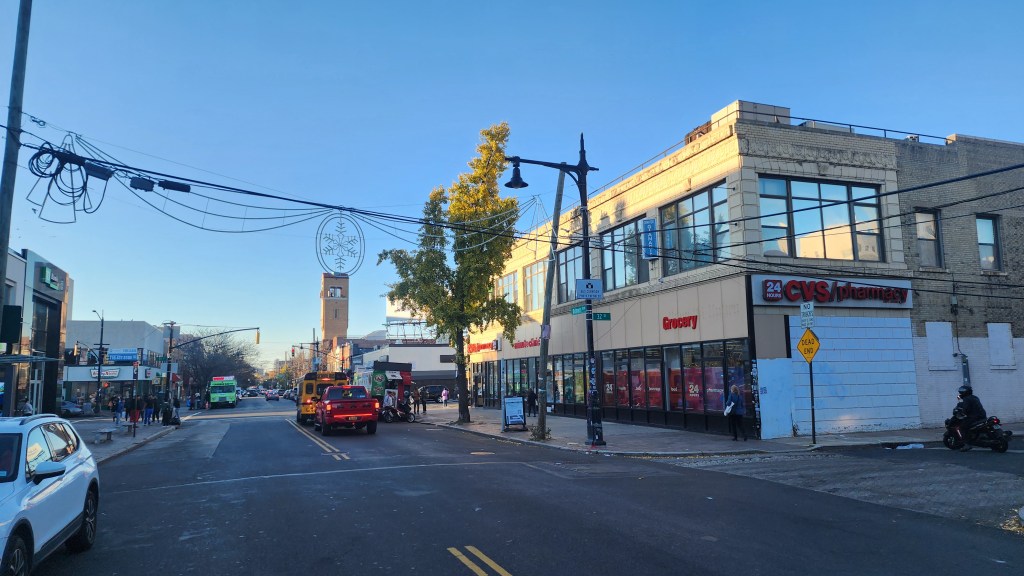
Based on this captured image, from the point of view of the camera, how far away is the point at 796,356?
20.1 meters

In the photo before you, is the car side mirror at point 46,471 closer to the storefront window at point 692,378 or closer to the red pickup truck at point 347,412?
the red pickup truck at point 347,412

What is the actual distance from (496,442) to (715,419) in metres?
7.21

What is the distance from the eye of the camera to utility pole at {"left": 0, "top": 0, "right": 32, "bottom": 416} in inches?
414

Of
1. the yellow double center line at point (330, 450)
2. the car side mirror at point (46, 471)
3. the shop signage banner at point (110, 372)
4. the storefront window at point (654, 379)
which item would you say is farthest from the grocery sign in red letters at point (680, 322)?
the shop signage banner at point (110, 372)

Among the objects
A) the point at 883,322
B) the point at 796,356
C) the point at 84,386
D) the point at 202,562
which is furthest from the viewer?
the point at 84,386

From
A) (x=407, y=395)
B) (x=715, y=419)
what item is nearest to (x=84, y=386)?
(x=407, y=395)

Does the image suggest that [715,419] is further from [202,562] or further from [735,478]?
[202,562]

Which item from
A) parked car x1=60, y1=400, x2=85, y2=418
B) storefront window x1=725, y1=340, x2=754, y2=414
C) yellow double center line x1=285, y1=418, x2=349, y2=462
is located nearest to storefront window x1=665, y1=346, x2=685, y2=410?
storefront window x1=725, y1=340, x2=754, y2=414

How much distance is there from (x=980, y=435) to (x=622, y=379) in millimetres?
13221

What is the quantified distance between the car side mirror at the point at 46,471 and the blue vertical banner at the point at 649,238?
1880 cm

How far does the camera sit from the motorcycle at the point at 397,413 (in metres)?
34.8

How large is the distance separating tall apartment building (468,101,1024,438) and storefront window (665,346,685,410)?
0.07 m

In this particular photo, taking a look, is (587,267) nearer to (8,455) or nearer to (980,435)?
(980,435)

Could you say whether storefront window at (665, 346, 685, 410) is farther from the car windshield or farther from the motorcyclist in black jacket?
the car windshield
